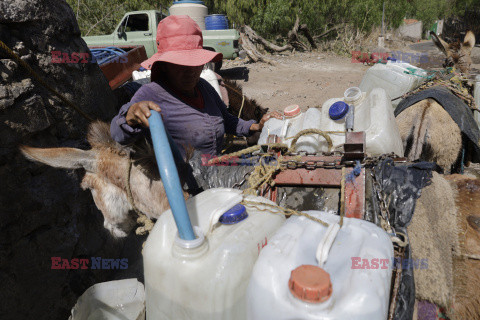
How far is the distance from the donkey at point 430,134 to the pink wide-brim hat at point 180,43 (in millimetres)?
2035

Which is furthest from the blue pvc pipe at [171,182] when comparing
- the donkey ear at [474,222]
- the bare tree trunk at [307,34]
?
the bare tree trunk at [307,34]

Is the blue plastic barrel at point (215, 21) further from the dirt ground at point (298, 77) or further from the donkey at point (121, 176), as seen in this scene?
the donkey at point (121, 176)

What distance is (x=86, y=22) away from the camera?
10.8 metres

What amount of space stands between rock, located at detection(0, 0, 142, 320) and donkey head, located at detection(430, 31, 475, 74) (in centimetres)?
454

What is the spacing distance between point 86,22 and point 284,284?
12903 millimetres

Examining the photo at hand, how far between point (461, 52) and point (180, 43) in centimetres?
412

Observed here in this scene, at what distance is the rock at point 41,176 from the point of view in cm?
204

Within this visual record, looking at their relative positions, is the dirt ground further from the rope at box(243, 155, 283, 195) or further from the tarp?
the rope at box(243, 155, 283, 195)

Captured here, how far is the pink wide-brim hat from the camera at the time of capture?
5.63 feet

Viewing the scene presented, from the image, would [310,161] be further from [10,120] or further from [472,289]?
[10,120]

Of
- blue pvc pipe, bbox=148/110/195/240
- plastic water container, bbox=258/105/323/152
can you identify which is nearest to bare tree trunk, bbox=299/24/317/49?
plastic water container, bbox=258/105/323/152

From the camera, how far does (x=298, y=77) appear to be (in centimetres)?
961

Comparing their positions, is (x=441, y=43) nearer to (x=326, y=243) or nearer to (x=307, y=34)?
(x=326, y=243)

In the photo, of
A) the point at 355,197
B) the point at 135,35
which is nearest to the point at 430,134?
the point at 355,197
